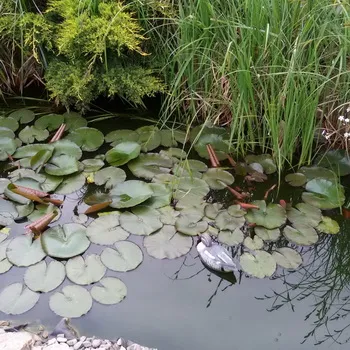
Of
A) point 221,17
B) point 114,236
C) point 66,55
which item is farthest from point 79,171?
point 221,17

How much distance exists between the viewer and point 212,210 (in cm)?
270

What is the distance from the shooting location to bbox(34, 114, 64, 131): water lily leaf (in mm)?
3244

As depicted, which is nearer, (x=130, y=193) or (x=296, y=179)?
(x=130, y=193)

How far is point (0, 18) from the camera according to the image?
316 centimetres

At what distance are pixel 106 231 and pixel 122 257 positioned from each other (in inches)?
7.3

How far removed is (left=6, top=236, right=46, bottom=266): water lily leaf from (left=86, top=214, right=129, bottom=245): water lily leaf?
25 cm

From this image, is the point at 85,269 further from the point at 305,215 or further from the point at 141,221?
the point at 305,215

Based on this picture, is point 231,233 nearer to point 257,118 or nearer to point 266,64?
point 257,118

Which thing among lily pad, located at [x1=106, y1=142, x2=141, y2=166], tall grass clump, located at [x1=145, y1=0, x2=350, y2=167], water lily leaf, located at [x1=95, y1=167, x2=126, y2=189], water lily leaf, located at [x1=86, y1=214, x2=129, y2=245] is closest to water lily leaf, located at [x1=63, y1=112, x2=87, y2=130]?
lily pad, located at [x1=106, y1=142, x2=141, y2=166]

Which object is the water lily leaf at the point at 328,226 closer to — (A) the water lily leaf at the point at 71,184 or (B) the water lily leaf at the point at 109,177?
(B) the water lily leaf at the point at 109,177

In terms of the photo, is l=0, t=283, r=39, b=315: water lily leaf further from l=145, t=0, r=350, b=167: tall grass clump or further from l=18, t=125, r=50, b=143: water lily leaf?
l=145, t=0, r=350, b=167: tall grass clump

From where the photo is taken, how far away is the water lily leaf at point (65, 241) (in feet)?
7.97

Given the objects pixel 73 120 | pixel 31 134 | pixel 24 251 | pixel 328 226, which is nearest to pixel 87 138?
pixel 73 120

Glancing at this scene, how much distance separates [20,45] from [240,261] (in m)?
1.98
